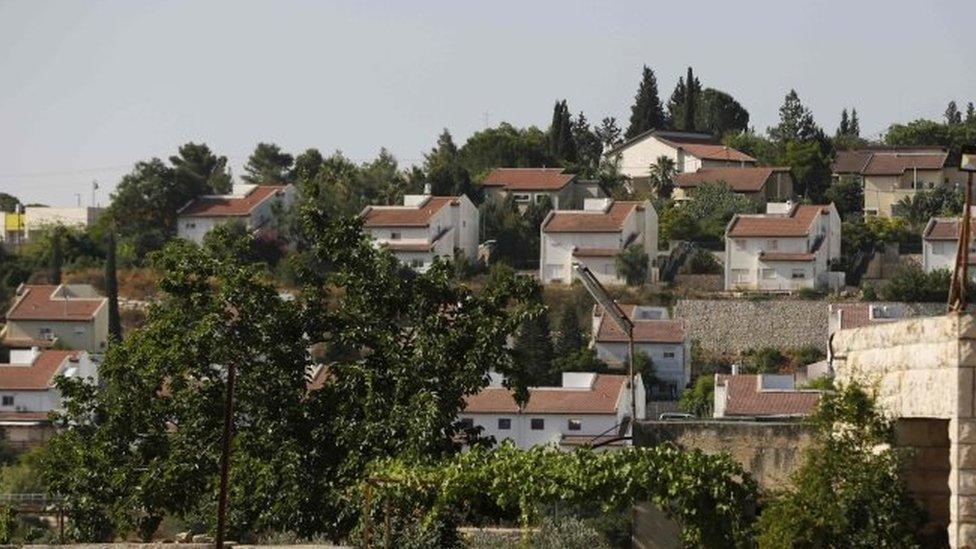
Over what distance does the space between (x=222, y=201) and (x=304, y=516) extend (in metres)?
98.9

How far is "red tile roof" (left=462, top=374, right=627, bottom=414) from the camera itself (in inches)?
2918

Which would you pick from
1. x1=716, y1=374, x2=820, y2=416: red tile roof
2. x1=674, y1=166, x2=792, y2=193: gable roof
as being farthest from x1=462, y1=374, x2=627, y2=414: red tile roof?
x1=674, y1=166, x2=792, y2=193: gable roof

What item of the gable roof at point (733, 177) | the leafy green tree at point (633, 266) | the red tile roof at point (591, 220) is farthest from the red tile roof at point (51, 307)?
the gable roof at point (733, 177)

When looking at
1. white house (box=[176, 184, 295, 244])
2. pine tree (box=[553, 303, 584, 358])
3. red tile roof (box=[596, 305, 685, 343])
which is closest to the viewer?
red tile roof (box=[596, 305, 685, 343])

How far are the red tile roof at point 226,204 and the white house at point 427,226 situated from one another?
232 inches

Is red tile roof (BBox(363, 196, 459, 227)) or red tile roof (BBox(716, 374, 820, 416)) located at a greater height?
red tile roof (BBox(363, 196, 459, 227))

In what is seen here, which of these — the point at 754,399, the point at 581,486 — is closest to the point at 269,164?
the point at 754,399

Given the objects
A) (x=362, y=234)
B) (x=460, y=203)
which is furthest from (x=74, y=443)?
(x=460, y=203)

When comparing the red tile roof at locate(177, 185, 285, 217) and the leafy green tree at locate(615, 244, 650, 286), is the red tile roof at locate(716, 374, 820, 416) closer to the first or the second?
the leafy green tree at locate(615, 244, 650, 286)

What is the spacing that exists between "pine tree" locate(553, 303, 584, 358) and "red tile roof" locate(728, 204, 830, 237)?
42.1 feet

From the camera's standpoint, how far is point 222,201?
378ft

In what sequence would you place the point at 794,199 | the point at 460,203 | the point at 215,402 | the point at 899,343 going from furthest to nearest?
the point at 794,199 → the point at 460,203 → the point at 215,402 → the point at 899,343

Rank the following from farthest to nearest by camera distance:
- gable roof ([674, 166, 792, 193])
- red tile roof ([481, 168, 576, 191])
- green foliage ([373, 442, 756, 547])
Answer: gable roof ([674, 166, 792, 193]), red tile roof ([481, 168, 576, 191]), green foliage ([373, 442, 756, 547])

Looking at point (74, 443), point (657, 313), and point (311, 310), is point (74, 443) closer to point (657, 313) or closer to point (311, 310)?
point (311, 310)
